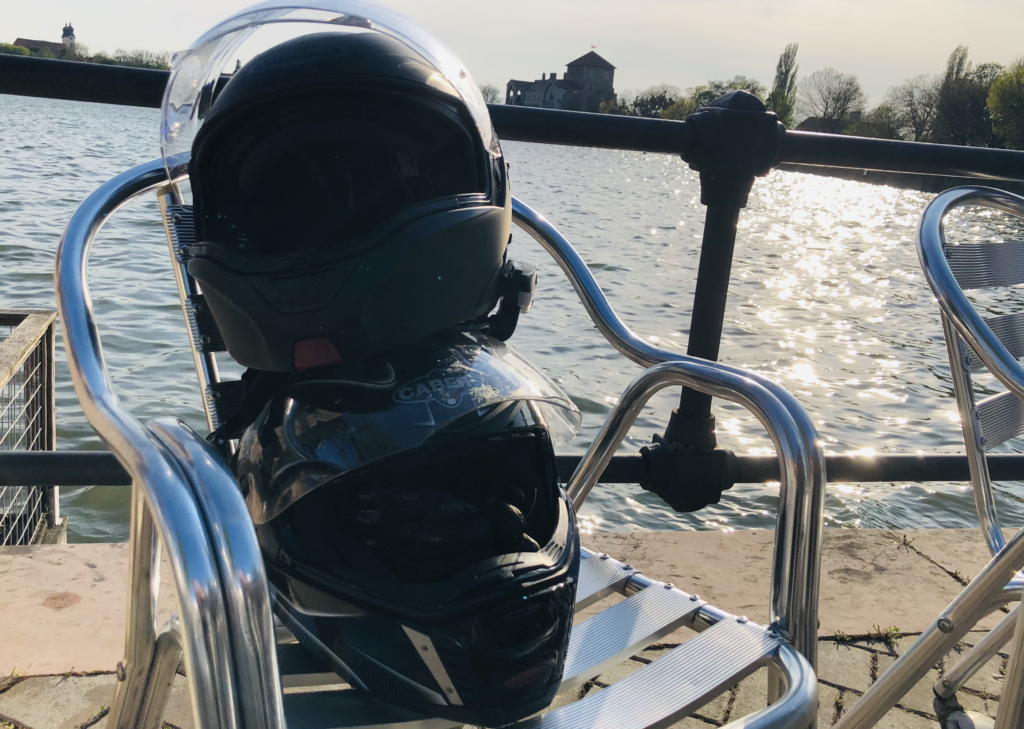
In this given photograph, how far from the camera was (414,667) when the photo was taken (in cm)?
89

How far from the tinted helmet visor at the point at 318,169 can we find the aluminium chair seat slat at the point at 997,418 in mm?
1036

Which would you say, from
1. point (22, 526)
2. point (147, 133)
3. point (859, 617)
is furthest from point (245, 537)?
point (147, 133)

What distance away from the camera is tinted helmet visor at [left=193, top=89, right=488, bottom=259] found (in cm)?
93

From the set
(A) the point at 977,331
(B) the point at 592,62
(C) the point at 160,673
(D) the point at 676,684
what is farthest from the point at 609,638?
(B) the point at 592,62

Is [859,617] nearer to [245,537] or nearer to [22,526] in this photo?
[245,537]

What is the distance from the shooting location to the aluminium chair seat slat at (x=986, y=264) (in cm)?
154

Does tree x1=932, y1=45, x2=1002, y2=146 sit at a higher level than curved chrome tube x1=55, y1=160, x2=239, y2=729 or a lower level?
higher

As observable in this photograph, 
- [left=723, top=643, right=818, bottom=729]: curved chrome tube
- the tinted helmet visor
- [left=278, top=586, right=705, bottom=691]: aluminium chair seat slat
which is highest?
the tinted helmet visor

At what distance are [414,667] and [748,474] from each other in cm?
125

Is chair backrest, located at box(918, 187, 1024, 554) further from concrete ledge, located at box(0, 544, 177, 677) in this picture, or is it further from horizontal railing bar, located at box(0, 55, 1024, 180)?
concrete ledge, located at box(0, 544, 177, 677)

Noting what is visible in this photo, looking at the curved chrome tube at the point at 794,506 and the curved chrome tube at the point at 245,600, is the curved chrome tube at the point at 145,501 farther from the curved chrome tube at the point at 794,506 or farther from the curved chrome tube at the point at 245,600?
the curved chrome tube at the point at 794,506

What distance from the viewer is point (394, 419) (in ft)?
2.87

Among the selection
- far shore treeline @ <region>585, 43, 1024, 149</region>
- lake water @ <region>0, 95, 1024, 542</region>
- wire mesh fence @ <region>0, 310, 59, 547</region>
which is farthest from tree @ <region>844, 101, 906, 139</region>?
wire mesh fence @ <region>0, 310, 59, 547</region>

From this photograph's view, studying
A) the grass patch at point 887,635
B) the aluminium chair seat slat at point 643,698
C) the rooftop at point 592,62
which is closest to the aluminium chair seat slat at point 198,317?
the aluminium chair seat slat at point 643,698
